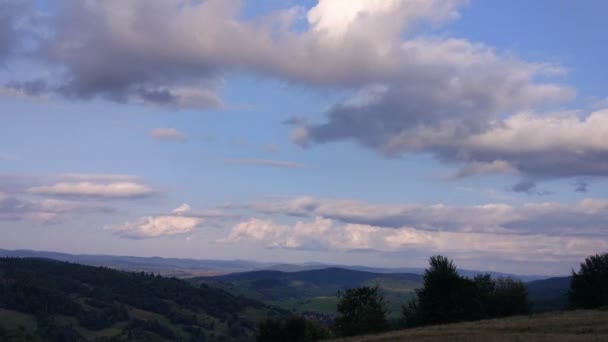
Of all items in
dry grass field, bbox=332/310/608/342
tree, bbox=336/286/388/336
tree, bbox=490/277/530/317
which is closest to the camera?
dry grass field, bbox=332/310/608/342

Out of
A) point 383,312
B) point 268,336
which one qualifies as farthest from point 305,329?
point 383,312

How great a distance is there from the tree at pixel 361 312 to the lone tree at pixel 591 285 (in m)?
25.4

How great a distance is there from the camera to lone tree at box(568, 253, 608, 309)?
8231 centimetres

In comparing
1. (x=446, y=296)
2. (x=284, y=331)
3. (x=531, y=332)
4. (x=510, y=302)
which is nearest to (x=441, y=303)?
(x=446, y=296)

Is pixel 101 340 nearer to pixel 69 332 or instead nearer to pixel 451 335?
pixel 69 332

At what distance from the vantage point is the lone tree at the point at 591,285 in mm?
82312

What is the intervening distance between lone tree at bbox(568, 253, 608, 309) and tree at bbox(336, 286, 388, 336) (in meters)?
25.4

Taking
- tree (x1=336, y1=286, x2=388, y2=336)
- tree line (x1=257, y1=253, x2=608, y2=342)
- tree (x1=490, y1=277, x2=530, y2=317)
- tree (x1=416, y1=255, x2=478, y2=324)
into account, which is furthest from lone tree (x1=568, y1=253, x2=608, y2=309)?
tree (x1=336, y1=286, x2=388, y2=336)

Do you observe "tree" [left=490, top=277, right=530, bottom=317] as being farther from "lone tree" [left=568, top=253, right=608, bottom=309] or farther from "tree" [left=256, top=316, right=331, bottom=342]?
"tree" [left=256, top=316, right=331, bottom=342]

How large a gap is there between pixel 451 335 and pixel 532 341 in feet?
31.9

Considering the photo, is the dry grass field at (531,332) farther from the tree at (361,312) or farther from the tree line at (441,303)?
the tree at (361,312)

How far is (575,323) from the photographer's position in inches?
1922

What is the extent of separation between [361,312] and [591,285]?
3012 centimetres

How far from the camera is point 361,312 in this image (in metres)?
86.9
